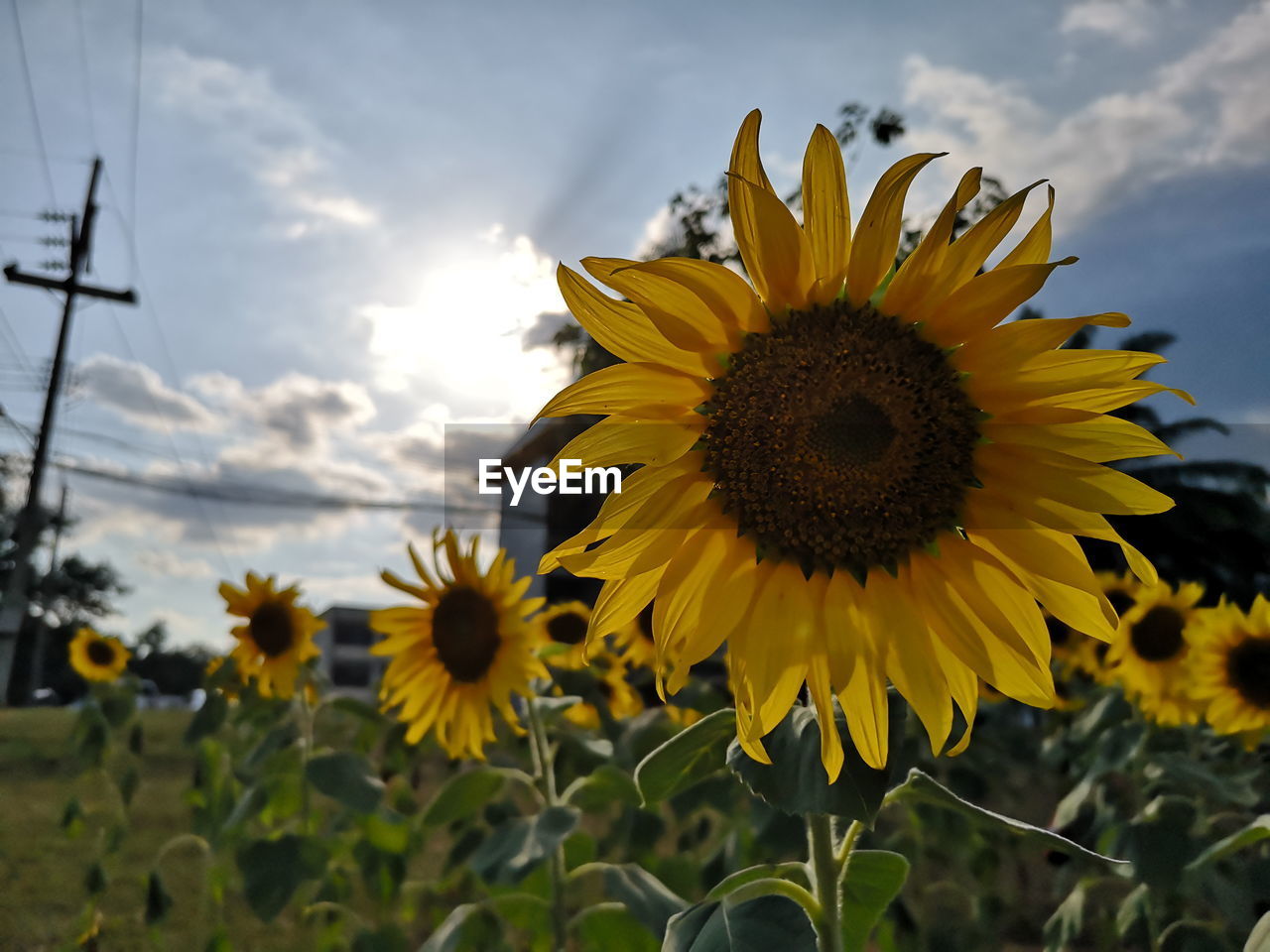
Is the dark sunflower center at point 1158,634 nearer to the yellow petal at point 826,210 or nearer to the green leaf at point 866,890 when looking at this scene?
the green leaf at point 866,890

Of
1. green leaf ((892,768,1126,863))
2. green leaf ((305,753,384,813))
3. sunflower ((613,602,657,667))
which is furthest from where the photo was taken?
sunflower ((613,602,657,667))

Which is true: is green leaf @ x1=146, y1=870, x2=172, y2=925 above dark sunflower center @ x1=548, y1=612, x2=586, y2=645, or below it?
below

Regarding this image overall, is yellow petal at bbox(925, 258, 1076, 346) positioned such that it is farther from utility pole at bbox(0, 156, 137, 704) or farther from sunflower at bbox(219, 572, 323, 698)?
utility pole at bbox(0, 156, 137, 704)

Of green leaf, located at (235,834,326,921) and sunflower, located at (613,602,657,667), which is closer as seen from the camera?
green leaf, located at (235,834,326,921)

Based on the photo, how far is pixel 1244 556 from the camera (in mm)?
15281

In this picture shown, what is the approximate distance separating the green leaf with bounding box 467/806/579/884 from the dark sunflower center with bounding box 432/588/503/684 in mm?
562

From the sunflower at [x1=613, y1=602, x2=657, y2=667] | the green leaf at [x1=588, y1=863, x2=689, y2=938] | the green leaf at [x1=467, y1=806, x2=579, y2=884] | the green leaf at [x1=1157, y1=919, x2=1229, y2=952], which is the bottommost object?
the green leaf at [x1=1157, y1=919, x2=1229, y2=952]

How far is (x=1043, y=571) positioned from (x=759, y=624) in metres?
0.29

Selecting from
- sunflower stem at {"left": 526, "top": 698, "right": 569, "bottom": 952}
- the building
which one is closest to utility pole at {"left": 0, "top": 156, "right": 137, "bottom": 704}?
the building

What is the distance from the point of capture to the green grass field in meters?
3.68

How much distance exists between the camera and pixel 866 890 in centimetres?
113

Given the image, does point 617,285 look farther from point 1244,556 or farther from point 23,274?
point 23,274

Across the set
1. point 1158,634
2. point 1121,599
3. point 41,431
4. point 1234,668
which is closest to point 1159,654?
point 1158,634

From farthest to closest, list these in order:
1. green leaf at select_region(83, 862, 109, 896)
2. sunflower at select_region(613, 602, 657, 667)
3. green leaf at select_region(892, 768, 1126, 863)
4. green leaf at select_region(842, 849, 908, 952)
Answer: sunflower at select_region(613, 602, 657, 667) < green leaf at select_region(83, 862, 109, 896) < green leaf at select_region(842, 849, 908, 952) < green leaf at select_region(892, 768, 1126, 863)
